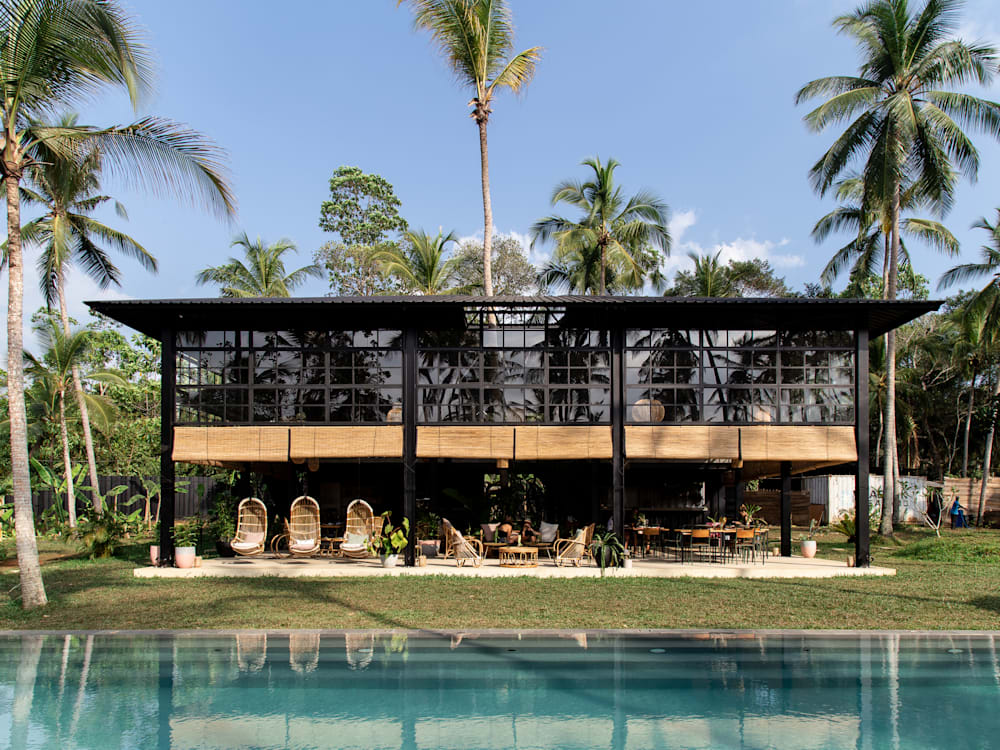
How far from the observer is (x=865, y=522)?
15625 mm

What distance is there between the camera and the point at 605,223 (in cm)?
2912

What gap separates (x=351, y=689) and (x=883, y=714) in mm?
4595

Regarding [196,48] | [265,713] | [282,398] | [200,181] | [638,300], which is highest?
[196,48]

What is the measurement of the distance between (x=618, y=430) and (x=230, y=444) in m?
7.40

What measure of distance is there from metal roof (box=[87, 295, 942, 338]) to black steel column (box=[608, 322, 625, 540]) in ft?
2.42

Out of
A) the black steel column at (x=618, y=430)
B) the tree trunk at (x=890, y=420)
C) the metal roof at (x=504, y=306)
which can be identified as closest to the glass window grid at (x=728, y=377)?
the black steel column at (x=618, y=430)

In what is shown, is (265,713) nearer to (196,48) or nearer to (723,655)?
(723,655)

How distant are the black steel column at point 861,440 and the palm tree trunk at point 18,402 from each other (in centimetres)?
1390

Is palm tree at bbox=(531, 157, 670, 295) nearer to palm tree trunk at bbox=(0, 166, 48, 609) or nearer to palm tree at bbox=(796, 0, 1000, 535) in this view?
palm tree at bbox=(796, 0, 1000, 535)

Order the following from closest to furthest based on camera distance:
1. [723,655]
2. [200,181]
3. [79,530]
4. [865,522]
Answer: [723,655] → [200,181] → [865,522] → [79,530]

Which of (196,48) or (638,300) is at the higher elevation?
(196,48)

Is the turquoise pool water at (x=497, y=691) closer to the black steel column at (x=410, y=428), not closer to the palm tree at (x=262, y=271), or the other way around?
the black steel column at (x=410, y=428)

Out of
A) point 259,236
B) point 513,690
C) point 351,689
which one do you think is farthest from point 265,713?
point 259,236

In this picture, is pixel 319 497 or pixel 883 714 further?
pixel 319 497
